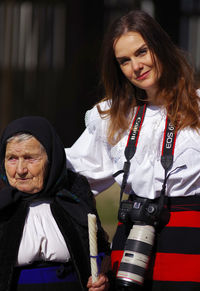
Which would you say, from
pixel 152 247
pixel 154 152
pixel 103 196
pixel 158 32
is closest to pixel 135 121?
pixel 154 152

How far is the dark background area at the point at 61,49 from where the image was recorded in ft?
24.6

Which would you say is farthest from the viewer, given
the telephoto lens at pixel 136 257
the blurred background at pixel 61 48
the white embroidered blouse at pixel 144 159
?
the blurred background at pixel 61 48

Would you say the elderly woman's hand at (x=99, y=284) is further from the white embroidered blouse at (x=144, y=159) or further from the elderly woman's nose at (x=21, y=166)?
the elderly woman's nose at (x=21, y=166)

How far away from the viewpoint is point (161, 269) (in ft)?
10.7

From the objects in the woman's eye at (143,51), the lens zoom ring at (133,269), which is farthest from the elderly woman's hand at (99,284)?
the woman's eye at (143,51)

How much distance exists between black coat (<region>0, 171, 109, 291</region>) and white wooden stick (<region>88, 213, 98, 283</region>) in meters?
0.16

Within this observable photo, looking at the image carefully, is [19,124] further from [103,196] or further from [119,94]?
[103,196]

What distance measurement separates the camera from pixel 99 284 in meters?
3.24

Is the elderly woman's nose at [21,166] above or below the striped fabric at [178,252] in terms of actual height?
above

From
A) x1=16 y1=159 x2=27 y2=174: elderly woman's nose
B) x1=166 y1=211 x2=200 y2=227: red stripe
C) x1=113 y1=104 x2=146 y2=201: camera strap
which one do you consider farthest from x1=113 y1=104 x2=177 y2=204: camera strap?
x1=16 y1=159 x2=27 y2=174: elderly woman's nose

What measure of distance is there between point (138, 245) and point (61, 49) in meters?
4.76

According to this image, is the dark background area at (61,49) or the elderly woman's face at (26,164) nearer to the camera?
the elderly woman's face at (26,164)

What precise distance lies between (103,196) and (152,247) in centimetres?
170

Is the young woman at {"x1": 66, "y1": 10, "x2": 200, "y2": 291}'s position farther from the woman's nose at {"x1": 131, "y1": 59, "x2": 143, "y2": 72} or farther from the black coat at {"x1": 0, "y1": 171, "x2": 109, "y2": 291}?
the black coat at {"x1": 0, "y1": 171, "x2": 109, "y2": 291}
